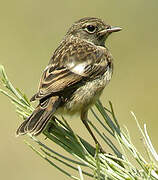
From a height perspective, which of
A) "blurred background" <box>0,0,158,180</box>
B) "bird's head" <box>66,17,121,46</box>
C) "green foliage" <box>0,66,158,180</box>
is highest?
"bird's head" <box>66,17,121,46</box>

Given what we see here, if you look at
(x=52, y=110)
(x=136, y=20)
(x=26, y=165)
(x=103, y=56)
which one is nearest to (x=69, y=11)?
(x=136, y=20)

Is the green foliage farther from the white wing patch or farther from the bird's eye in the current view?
the bird's eye

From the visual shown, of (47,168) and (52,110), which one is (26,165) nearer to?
(47,168)

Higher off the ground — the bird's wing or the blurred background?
the bird's wing

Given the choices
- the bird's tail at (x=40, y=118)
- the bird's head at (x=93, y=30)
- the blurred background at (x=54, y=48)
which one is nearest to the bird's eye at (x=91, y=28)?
the bird's head at (x=93, y=30)

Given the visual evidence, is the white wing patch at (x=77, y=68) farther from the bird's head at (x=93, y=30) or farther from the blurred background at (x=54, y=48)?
the blurred background at (x=54, y=48)

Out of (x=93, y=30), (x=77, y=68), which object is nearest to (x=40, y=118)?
(x=77, y=68)

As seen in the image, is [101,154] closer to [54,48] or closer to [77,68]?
[77,68]

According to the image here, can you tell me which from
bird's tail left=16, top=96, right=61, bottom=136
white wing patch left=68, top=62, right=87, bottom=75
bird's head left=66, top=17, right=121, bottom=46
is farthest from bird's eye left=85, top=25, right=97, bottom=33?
bird's tail left=16, top=96, right=61, bottom=136
